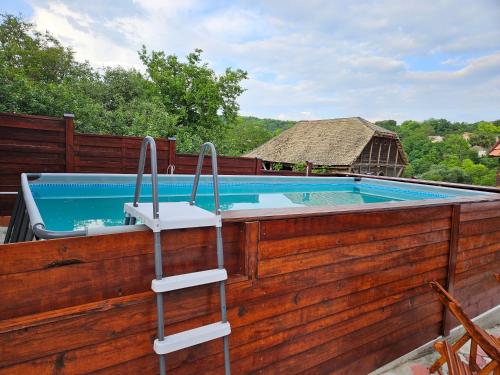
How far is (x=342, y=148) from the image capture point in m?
18.9

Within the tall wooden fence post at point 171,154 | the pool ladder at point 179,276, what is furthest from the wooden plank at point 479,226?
the tall wooden fence post at point 171,154

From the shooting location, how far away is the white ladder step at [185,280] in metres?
1.25

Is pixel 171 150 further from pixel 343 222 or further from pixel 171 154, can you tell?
pixel 343 222

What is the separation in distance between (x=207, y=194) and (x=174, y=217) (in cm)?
468

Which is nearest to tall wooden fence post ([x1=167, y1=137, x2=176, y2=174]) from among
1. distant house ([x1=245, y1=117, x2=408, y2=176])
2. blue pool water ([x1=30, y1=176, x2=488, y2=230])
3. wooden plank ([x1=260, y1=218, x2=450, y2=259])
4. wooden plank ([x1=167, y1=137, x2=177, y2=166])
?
wooden plank ([x1=167, y1=137, x2=177, y2=166])

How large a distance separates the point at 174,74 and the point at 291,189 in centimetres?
1128

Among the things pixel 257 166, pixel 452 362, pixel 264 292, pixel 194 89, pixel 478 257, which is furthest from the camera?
pixel 194 89

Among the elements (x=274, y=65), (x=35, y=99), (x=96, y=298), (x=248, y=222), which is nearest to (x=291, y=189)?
(x=248, y=222)

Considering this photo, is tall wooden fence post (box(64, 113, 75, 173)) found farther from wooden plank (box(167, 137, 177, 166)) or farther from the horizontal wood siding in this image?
the horizontal wood siding

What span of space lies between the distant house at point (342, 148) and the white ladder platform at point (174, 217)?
17030 mm

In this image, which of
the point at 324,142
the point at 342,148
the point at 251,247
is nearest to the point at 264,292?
the point at 251,247

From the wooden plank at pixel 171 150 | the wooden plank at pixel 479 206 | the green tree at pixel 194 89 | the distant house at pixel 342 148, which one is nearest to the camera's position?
the wooden plank at pixel 479 206

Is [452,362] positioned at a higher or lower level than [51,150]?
lower

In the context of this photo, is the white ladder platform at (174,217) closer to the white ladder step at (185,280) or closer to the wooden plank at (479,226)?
the white ladder step at (185,280)
